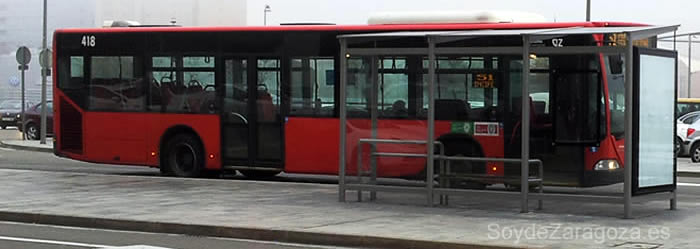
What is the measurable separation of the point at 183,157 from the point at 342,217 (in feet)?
29.0

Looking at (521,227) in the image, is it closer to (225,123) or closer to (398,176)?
(398,176)

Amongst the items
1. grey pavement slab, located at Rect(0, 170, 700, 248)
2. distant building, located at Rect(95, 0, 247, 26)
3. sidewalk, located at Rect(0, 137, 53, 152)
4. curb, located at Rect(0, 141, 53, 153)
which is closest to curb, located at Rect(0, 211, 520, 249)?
grey pavement slab, located at Rect(0, 170, 700, 248)

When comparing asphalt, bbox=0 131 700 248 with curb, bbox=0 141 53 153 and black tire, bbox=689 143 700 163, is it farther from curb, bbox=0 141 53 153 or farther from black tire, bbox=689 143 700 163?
curb, bbox=0 141 53 153

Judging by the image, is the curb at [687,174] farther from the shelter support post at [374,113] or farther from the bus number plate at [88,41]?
the bus number plate at [88,41]

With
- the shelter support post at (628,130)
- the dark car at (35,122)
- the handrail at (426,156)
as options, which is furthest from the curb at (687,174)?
the dark car at (35,122)

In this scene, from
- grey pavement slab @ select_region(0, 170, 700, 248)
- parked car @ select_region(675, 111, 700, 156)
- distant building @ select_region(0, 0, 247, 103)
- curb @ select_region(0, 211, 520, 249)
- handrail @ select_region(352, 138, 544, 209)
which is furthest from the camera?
distant building @ select_region(0, 0, 247, 103)

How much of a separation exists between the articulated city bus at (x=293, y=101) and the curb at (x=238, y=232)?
380cm

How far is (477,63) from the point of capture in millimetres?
18047

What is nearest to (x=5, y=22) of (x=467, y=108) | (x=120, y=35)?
(x=120, y=35)

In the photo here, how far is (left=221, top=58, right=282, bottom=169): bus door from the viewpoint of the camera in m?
21.7

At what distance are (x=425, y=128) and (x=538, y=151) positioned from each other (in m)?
1.73

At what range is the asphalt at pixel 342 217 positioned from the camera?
41.3ft

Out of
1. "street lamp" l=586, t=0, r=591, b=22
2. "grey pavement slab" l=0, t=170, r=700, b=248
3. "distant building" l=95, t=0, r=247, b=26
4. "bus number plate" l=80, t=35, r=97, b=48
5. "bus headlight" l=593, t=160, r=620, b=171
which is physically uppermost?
"distant building" l=95, t=0, r=247, b=26
